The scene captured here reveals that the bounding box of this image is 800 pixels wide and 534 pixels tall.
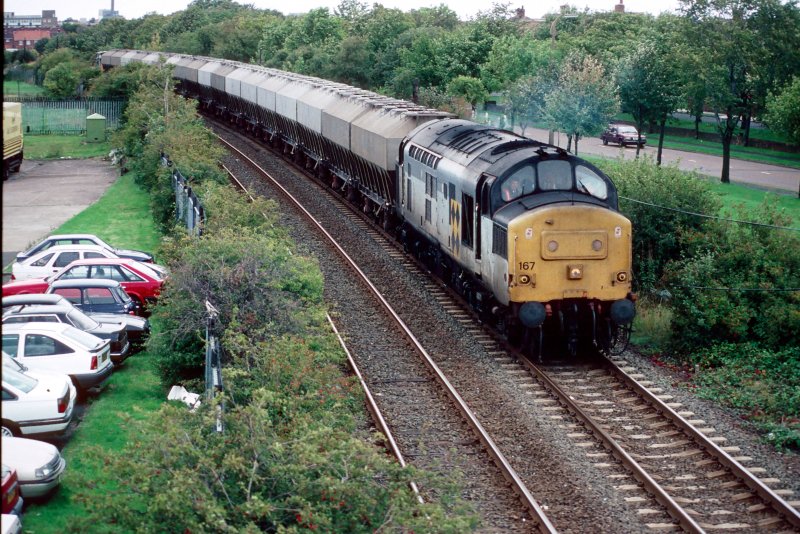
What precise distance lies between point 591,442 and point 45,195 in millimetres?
31736

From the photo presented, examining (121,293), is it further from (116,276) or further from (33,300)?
(33,300)

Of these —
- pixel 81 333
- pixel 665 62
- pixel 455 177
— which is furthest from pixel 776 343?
pixel 665 62

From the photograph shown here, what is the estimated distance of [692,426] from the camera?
1433 centimetres

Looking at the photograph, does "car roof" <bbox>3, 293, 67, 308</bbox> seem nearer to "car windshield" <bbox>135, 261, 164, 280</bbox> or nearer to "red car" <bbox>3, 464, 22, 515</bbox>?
"car windshield" <bbox>135, 261, 164, 280</bbox>

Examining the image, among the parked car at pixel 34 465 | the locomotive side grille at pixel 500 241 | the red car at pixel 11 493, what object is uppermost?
the locomotive side grille at pixel 500 241

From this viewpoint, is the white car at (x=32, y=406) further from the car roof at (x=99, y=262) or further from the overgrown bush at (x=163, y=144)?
the overgrown bush at (x=163, y=144)

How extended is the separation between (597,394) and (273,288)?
5857mm

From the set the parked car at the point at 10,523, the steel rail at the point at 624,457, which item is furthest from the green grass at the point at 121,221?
the parked car at the point at 10,523

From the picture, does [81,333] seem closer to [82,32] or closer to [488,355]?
[488,355]

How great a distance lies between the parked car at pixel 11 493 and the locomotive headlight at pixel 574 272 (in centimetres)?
999

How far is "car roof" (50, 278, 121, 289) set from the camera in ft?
66.7

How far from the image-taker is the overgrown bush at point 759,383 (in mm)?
14726

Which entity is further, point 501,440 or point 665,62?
point 665,62

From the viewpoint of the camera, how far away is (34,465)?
11789mm
